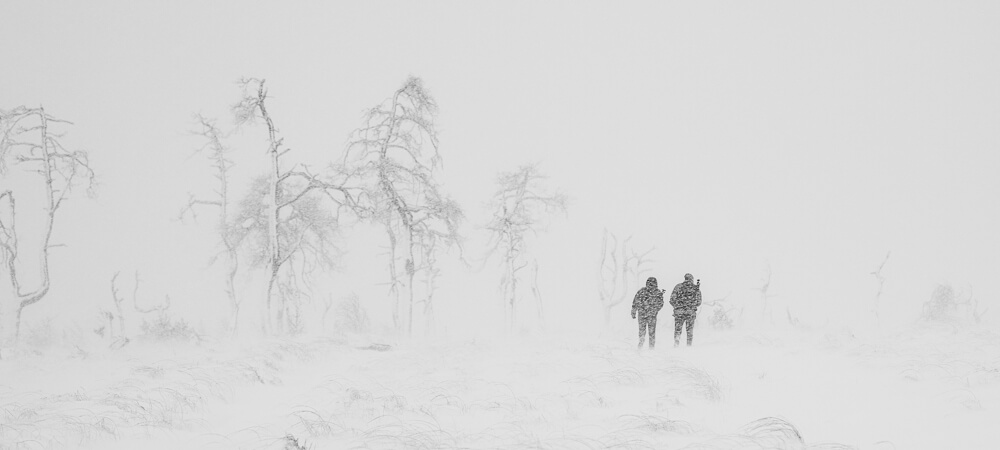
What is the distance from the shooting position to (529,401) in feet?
28.1

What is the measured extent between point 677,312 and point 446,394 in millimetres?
9960

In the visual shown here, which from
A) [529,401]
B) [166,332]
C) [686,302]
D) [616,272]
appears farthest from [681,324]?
[166,332]

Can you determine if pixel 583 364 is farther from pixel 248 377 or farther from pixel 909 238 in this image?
pixel 909 238

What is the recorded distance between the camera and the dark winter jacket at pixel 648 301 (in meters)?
16.9

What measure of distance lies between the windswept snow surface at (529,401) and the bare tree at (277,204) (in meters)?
6.63

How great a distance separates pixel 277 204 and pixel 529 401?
16674 mm

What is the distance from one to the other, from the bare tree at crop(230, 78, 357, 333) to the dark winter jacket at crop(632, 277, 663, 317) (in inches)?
449

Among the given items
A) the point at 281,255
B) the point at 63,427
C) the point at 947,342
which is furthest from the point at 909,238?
the point at 63,427

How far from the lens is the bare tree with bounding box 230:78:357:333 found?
20411 millimetres

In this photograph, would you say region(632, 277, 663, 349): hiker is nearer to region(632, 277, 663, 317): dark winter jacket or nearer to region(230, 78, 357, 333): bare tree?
region(632, 277, 663, 317): dark winter jacket

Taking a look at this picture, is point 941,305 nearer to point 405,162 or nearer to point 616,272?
point 616,272

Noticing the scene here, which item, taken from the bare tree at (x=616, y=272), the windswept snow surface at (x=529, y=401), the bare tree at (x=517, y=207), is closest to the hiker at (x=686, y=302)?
the windswept snow surface at (x=529, y=401)

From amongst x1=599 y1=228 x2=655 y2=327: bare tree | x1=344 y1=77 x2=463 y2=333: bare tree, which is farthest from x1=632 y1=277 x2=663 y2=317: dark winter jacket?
x1=599 y1=228 x2=655 y2=327: bare tree

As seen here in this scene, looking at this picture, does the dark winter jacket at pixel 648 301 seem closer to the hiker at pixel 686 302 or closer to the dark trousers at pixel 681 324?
the hiker at pixel 686 302
